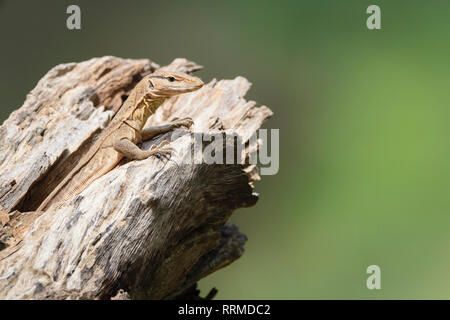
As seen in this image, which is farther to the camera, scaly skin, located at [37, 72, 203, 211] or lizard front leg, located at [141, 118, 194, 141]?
lizard front leg, located at [141, 118, 194, 141]

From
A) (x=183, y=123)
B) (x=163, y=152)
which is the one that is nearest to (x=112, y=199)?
(x=163, y=152)

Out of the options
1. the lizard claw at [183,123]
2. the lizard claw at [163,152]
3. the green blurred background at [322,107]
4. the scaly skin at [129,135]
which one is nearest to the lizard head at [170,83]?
the scaly skin at [129,135]

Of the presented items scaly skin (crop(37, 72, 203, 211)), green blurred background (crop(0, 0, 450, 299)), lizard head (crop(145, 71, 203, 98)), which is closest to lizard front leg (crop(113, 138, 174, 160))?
scaly skin (crop(37, 72, 203, 211))

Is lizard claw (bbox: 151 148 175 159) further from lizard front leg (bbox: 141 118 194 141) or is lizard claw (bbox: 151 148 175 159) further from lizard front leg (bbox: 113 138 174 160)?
lizard front leg (bbox: 141 118 194 141)

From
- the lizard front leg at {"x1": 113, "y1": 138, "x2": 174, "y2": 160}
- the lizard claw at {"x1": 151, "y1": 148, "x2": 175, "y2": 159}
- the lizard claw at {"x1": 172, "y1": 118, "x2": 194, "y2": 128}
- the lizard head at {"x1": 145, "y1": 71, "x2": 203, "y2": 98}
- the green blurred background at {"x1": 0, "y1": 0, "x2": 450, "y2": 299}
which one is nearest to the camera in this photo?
the lizard claw at {"x1": 151, "y1": 148, "x2": 175, "y2": 159}
